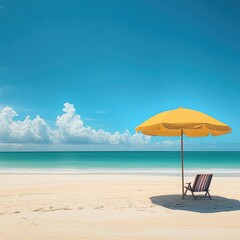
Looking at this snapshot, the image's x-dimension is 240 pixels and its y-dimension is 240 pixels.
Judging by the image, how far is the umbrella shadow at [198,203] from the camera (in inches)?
270

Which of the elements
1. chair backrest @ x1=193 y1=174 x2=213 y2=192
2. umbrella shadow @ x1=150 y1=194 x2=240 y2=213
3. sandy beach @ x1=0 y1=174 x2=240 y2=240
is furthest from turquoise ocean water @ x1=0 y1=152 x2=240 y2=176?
sandy beach @ x1=0 y1=174 x2=240 y2=240

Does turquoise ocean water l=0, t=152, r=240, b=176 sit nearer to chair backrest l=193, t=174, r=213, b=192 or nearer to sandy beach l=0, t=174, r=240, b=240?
chair backrest l=193, t=174, r=213, b=192

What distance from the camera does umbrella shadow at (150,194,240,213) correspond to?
6.86 meters

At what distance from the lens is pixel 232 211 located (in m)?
6.63

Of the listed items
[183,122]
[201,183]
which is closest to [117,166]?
[201,183]

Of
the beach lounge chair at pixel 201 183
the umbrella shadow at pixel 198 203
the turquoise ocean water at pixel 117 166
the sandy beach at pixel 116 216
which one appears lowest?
the turquoise ocean water at pixel 117 166

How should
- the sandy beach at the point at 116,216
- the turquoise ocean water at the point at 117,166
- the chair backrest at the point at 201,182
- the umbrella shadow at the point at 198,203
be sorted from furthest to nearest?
the turquoise ocean water at the point at 117,166, the chair backrest at the point at 201,182, the umbrella shadow at the point at 198,203, the sandy beach at the point at 116,216

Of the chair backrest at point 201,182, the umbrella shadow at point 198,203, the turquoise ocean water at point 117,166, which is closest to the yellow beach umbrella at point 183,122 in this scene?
the chair backrest at point 201,182

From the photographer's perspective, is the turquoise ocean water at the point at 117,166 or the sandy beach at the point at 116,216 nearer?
the sandy beach at the point at 116,216

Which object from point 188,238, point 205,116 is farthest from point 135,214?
point 205,116

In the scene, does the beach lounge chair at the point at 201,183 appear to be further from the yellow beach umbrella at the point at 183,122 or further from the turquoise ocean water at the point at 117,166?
the turquoise ocean water at the point at 117,166

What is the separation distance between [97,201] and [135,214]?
1720 millimetres

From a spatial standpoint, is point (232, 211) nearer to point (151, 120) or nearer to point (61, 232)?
point (151, 120)

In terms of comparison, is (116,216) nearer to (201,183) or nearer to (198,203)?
(198,203)
